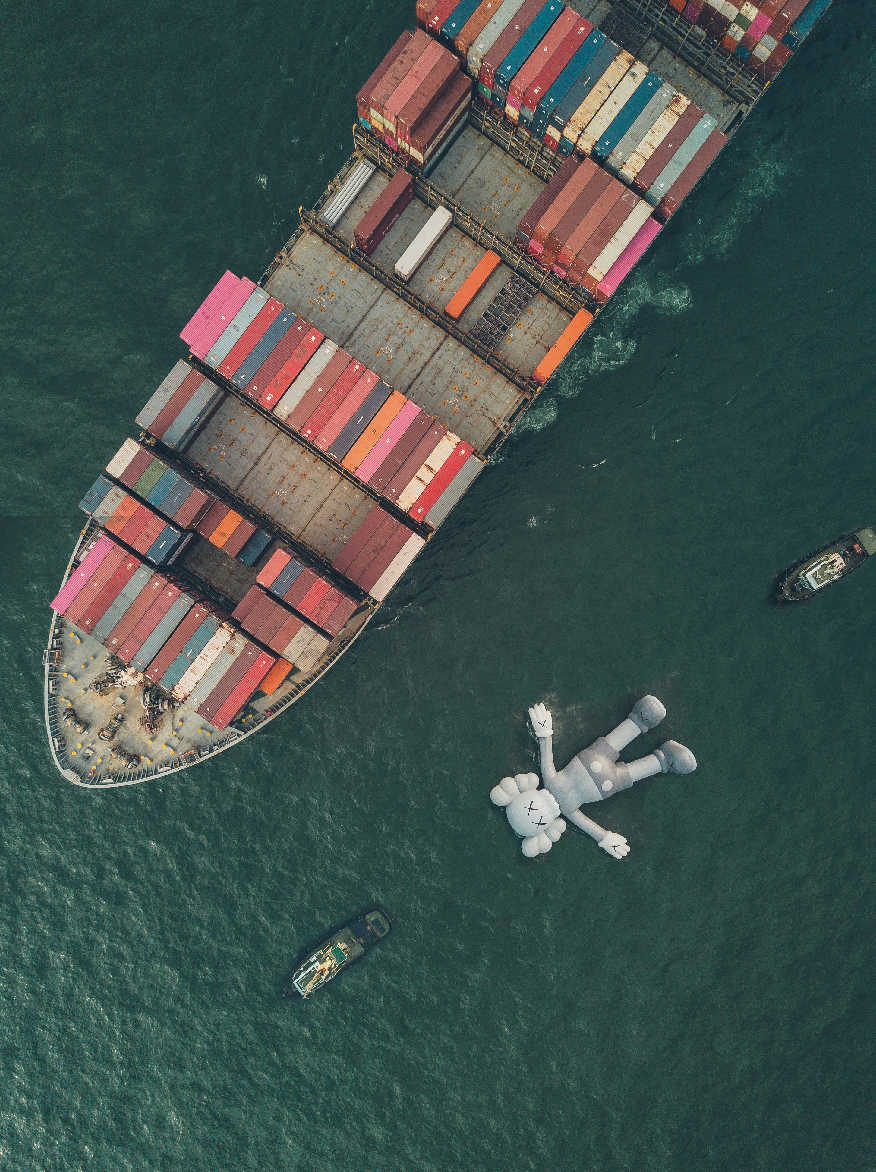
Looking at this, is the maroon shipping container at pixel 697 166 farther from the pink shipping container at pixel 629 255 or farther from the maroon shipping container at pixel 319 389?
the maroon shipping container at pixel 319 389

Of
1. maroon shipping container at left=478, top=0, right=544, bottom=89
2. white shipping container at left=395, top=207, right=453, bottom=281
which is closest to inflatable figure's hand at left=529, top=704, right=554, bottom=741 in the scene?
white shipping container at left=395, top=207, right=453, bottom=281

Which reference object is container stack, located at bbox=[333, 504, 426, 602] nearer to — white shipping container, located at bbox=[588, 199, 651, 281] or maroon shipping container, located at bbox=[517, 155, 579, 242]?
maroon shipping container, located at bbox=[517, 155, 579, 242]

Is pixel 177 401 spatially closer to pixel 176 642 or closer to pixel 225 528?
pixel 225 528

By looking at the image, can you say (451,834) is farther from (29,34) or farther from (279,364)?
(29,34)

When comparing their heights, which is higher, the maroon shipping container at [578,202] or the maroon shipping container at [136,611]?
the maroon shipping container at [578,202]

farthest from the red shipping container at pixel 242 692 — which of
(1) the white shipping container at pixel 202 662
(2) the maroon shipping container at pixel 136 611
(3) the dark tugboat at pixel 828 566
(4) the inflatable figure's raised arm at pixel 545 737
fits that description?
(3) the dark tugboat at pixel 828 566

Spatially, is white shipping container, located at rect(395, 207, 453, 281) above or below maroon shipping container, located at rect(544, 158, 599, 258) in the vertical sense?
below
